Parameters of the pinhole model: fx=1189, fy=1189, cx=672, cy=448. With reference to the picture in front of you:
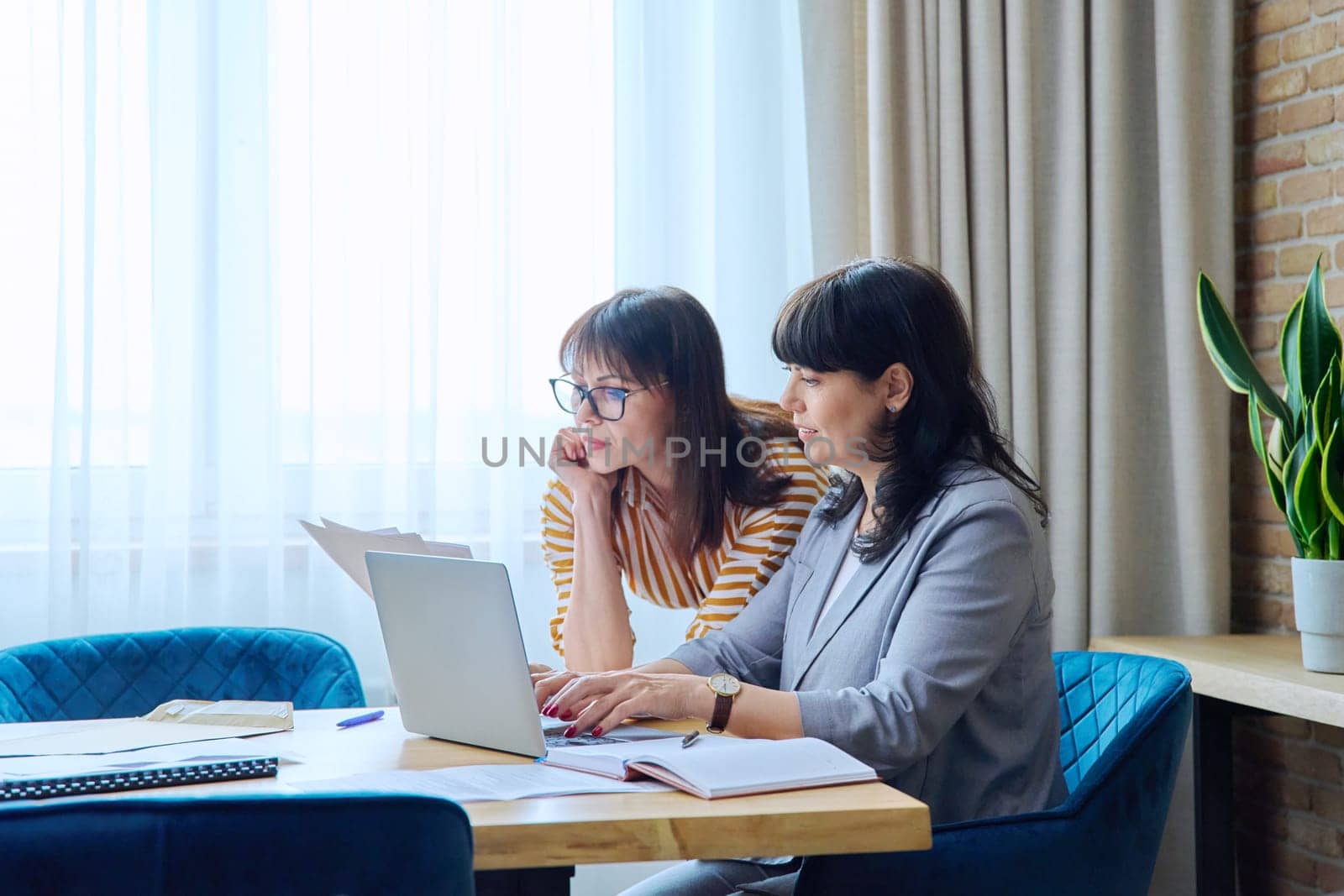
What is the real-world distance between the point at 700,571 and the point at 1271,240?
1669 millimetres

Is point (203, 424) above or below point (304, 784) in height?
above

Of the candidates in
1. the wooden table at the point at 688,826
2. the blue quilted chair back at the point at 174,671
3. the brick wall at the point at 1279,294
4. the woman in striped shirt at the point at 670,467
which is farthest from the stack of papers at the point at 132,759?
the brick wall at the point at 1279,294

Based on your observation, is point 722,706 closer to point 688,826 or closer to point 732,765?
point 732,765

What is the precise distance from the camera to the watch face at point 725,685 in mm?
1382

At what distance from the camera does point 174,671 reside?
2078mm

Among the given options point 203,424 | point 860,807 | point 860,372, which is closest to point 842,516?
point 860,372

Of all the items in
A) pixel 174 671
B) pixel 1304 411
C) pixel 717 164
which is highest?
pixel 717 164

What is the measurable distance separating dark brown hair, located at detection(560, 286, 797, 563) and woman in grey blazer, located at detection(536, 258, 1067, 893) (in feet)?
0.81

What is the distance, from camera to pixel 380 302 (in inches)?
103

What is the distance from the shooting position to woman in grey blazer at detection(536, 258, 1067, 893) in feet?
4.52

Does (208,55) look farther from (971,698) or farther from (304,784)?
(971,698)

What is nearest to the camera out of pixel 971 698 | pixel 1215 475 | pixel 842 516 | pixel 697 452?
pixel 971 698

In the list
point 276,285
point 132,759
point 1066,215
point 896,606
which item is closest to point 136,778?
point 132,759

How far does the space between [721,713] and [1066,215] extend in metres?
1.86
